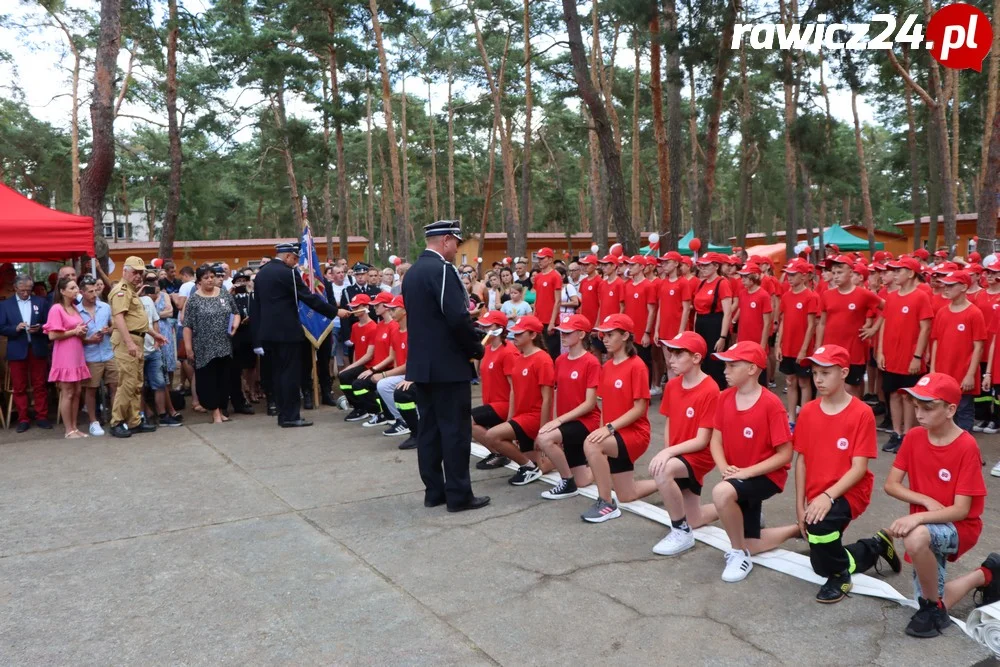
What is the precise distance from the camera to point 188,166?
31.0 meters

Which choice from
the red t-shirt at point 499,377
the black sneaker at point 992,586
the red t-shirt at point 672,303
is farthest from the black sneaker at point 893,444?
the red t-shirt at point 499,377

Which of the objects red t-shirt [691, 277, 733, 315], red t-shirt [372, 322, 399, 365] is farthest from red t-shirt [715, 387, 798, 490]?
red t-shirt [691, 277, 733, 315]

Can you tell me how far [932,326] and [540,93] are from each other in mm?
26599

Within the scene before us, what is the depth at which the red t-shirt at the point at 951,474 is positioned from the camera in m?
3.62

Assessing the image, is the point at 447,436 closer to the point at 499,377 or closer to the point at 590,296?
the point at 499,377

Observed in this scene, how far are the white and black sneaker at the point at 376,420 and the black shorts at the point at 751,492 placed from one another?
5.17 m

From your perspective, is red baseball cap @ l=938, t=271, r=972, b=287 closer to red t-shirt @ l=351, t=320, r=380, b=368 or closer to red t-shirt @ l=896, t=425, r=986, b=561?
red t-shirt @ l=896, t=425, r=986, b=561

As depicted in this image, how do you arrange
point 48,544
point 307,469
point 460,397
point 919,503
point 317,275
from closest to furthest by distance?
point 919,503, point 48,544, point 460,397, point 307,469, point 317,275

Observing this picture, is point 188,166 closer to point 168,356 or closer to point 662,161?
point 662,161

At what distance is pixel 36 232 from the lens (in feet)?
27.7

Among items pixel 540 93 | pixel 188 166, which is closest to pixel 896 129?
pixel 540 93

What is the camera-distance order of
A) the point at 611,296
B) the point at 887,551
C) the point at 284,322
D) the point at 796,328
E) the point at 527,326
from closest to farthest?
the point at 887,551
the point at 527,326
the point at 796,328
the point at 284,322
the point at 611,296

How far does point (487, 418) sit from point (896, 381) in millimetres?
3940

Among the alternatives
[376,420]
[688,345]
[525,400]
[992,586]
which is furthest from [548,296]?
[992,586]
